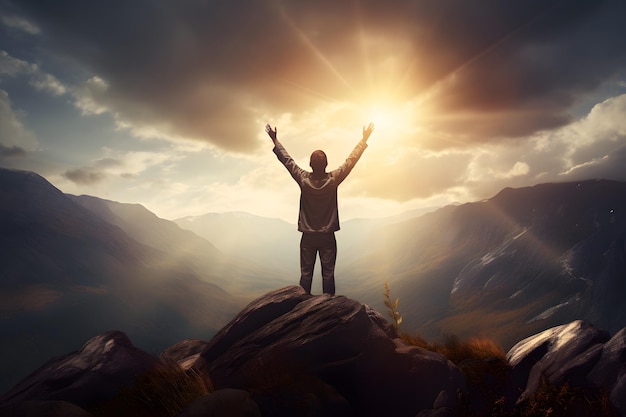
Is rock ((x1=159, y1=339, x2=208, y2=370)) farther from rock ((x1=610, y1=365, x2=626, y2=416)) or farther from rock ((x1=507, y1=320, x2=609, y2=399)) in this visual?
rock ((x1=610, y1=365, x2=626, y2=416))

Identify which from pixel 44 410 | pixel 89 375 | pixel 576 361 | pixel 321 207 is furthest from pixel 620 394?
pixel 89 375

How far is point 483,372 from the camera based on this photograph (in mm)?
9586

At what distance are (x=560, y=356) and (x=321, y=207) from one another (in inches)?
274

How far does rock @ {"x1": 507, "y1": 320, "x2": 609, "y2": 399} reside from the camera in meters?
8.41

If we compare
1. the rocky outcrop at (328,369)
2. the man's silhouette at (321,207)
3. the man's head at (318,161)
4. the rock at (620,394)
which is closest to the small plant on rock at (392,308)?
the rocky outcrop at (328,369)

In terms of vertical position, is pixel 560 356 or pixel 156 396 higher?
pixel 156 396

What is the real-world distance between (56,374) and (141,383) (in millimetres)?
2306

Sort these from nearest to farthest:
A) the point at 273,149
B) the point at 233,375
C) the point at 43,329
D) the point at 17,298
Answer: the point at 233,375 → the point at 273,149 → the point at 43,329 → the point at 17,298

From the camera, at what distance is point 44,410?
20.6 ft

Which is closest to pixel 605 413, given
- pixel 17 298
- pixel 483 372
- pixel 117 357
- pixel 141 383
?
pixel 483 372

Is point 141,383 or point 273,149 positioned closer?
point 141,383

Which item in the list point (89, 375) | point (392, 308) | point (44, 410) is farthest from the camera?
point (392, 308)

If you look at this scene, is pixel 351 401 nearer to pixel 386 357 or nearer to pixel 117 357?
pixel 386 357

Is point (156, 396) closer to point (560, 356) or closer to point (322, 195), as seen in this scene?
point (322, 195)
